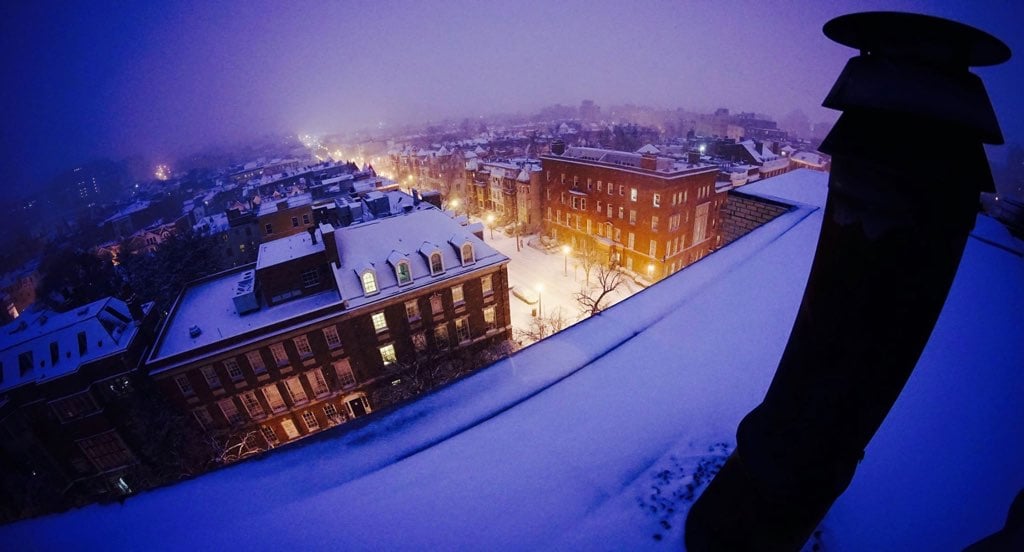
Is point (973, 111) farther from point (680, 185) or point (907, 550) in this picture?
point (680, 185)

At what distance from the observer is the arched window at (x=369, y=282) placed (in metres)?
17.0

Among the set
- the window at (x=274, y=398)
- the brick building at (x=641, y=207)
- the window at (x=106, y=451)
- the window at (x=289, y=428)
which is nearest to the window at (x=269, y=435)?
the window at (x=289, y=428)

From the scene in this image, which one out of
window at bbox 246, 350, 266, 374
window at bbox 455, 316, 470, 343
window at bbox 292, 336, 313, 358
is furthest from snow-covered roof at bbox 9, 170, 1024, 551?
window at bbox 455, 316, 470, 343

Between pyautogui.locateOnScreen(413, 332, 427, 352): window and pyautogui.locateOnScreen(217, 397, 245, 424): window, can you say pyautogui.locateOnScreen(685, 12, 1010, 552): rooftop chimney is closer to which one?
pyautogui.locateOnScreen(413, 332, 427, 352): window

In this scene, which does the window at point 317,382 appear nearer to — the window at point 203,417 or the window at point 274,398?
the window at point 274,398

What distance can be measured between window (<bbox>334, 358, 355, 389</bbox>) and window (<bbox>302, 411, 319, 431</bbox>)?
212 cm

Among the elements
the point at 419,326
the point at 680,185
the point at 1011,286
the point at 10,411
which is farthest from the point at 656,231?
the point at 10,411

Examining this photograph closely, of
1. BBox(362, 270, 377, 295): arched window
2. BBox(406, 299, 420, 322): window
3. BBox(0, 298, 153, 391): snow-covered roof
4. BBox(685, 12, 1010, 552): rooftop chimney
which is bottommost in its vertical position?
BBox(406, 299, 420, 322): window

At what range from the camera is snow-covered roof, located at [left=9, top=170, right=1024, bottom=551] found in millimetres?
2662

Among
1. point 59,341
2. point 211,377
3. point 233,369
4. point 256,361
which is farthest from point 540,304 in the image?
point 59,341

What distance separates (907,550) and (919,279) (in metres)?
2.24

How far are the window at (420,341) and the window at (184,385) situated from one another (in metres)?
9.38

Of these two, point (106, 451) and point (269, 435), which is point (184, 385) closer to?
point (269, 435)

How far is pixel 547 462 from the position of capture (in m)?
3.28
